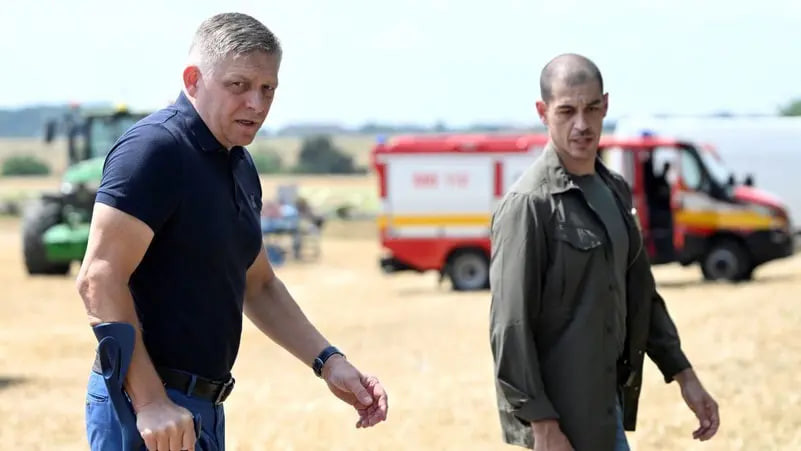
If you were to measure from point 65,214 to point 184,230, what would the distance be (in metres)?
23.0

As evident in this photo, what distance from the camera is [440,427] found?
8.45 metres

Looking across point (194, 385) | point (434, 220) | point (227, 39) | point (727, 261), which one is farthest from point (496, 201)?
point (227, 39)

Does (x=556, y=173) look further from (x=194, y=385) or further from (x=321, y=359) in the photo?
(x=194, y=385)

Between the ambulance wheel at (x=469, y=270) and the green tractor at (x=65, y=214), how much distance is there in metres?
6.54

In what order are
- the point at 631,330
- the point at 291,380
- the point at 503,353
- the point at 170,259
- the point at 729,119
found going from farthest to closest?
1. the point at 729,119
2. the point at 291,380
3. the point at 631,330
4. the point at 503,353
5. the point at 170,259

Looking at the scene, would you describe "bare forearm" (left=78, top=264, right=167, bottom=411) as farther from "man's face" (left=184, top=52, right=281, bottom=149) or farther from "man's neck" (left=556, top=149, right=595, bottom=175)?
"man's neck" (left=556, top=149, right=595, bottom=175)

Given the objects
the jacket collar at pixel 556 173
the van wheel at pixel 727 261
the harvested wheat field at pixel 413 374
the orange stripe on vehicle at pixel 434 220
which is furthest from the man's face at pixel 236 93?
the van wheel at pixel 727 261

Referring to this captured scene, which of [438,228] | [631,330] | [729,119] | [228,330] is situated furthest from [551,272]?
[729,119]

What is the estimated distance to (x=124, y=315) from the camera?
9.86ft

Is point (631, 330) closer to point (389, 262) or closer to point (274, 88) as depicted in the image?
point (274, 88)

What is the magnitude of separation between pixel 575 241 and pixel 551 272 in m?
0.12

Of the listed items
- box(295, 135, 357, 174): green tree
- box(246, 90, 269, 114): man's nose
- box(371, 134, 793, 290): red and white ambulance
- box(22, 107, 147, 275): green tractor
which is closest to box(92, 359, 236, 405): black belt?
box(246, 90, 269, 114): man's nose

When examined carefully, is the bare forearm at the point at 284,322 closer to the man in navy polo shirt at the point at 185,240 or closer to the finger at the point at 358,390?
the finger at the point at 358,390

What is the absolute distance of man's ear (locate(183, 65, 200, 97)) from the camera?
3207mm
